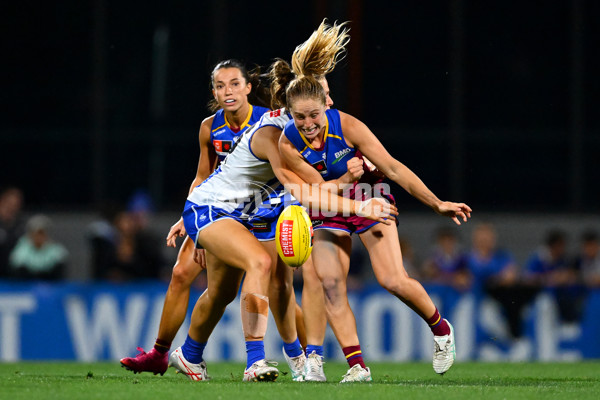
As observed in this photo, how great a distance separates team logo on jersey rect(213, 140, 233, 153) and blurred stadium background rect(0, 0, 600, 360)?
8392 mm

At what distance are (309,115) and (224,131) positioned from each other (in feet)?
3.82

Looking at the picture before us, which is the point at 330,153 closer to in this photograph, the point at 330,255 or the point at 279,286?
the point at 330,255

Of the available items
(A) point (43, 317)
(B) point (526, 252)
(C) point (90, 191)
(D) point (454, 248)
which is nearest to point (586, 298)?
(D) point (454, 248)

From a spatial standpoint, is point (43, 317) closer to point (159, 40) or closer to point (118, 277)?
point (118, 277)

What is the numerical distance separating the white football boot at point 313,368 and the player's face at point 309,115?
144cm

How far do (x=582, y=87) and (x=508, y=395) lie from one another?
35.9 feet

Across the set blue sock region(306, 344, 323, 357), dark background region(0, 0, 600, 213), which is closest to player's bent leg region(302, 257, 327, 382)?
blue sock region(306, 344, 323, 357)

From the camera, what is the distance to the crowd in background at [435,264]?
1192 cm

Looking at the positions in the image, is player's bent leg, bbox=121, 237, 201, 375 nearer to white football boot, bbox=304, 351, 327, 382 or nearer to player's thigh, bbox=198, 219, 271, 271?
player's thigh, bbox=198, 219, 271, 271

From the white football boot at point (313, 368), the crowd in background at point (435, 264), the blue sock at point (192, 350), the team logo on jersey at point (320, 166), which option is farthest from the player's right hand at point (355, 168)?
the crowd in background at point (435, 264)

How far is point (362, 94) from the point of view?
16203mm

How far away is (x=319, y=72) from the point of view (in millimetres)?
6988

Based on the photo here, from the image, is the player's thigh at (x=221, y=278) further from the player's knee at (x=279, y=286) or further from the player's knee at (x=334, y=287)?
the player's knee at (x=334, y=287)

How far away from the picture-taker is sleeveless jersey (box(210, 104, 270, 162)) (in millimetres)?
7590
